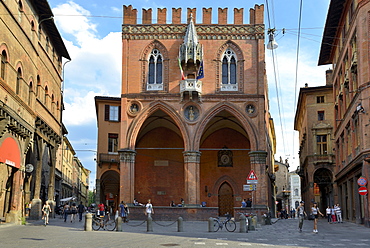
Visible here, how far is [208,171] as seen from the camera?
4228 cm

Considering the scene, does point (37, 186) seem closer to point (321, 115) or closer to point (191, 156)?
point (191, 156)

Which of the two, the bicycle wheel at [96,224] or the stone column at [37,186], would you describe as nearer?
the bicycle wheel at [96,224]

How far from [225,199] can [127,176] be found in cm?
1029

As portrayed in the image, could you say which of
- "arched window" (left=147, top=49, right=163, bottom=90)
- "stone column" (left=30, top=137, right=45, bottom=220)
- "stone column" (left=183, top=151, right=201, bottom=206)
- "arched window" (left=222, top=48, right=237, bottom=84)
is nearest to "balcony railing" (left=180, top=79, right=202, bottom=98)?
"arched window" (left=147, top=49, right=163, bottom=90)

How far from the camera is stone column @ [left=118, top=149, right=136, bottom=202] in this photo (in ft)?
114

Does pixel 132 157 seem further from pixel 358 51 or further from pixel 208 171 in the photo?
pixel 358 51

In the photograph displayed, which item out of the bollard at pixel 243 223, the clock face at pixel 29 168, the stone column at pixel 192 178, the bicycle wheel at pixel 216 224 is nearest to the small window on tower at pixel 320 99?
the stone column at pixel 192 178

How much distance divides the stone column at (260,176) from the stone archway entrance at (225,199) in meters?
6.75

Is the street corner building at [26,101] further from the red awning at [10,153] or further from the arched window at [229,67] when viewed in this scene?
the arched window at [229,67]

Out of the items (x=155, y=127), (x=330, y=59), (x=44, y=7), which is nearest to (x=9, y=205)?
(x=44, y=7)

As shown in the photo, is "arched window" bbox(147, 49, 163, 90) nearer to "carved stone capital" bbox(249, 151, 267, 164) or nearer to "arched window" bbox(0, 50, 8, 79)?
"carved stone capital" bbox(249, 151, 267, 164)

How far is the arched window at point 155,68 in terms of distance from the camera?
121 feet

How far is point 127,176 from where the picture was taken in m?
35.2

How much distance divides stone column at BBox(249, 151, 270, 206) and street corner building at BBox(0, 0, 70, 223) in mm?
14771
